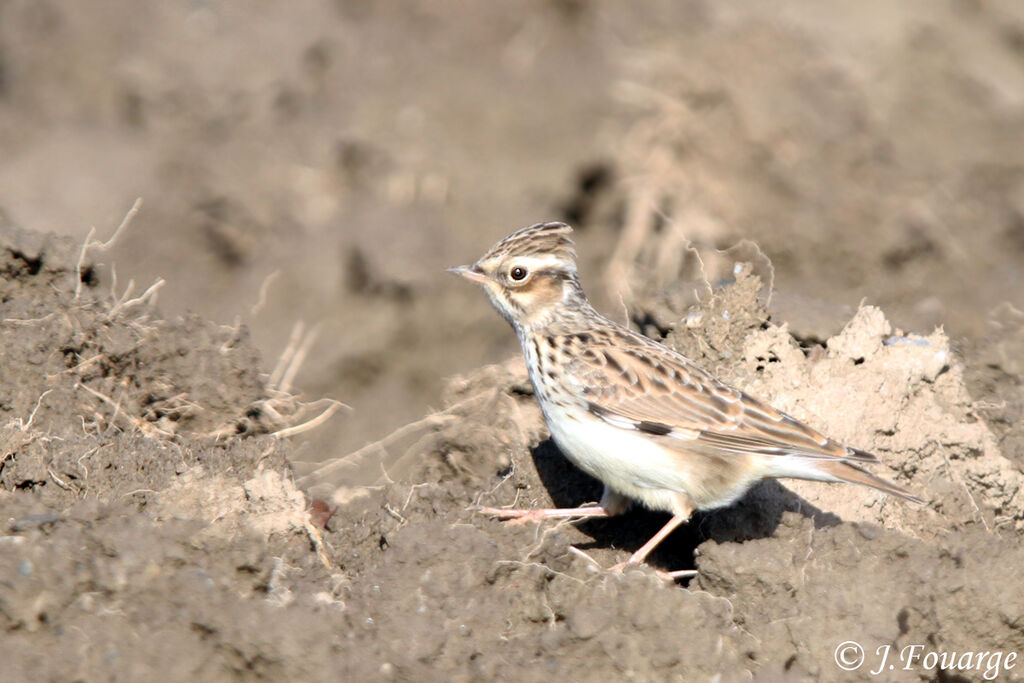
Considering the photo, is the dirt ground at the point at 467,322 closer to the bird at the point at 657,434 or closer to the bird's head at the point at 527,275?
the bird at the point at 657,434

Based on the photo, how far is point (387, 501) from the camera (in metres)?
5.66

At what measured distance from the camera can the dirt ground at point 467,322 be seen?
4.77m

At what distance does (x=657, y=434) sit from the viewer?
18.7 feet

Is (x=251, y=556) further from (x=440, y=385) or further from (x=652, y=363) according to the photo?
(x=440, y=385)

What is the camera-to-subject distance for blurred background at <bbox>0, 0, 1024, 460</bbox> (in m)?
9.50

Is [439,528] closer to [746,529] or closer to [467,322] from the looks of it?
[746,529]

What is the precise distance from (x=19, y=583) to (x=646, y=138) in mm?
7486

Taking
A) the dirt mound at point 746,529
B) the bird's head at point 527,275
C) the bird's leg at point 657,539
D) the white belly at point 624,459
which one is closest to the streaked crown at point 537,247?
the bird's head at point 527,275

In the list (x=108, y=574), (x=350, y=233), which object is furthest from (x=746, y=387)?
(x=350, y=233)

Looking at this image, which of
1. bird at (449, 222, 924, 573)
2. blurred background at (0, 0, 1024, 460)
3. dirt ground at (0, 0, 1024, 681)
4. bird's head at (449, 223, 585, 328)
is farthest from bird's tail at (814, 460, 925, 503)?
blurred background at (0, 0, 1024, 460)

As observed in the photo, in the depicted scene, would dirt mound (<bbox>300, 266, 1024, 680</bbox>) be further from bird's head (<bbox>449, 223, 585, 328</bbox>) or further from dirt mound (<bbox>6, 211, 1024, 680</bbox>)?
bird's head (<bbox>449, 223, 585, 328</bbox>)

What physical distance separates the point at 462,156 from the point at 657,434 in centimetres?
575

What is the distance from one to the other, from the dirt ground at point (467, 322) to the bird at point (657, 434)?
27 cm

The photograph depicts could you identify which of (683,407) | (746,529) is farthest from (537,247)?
(746,529)
